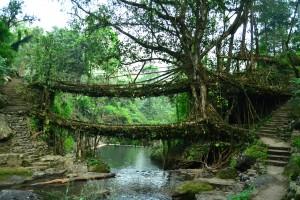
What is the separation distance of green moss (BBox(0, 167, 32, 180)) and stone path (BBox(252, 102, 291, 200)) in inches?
286

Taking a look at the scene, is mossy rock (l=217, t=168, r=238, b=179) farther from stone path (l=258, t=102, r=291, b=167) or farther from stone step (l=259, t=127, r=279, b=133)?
stone step (l=259, t=127, r=279, b=133)

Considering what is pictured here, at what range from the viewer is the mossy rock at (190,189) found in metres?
10.8

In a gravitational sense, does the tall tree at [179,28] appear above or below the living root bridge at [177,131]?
above

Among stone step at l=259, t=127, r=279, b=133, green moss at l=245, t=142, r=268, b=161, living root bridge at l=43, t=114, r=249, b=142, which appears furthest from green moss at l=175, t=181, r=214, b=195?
stone step at l=259, t=127, r=279, b=133

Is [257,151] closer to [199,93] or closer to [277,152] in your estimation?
[277,152]

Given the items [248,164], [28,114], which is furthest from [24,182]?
[248,164]

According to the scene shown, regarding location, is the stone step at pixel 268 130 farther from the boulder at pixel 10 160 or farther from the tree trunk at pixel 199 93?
the boulder at pixel 10 160

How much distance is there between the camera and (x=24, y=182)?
38.7ft

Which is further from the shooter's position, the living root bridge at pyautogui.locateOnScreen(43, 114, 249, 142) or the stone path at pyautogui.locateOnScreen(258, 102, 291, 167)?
the living root bridge at pyautogui.locateOnScreen(43, 114, 249, 142)

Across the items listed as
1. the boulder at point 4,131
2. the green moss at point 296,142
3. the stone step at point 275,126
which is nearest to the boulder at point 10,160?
the boulder at point 4,131

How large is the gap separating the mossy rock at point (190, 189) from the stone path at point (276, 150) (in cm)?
174

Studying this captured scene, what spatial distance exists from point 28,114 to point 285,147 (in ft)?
35.9

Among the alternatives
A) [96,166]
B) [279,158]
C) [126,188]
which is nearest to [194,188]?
[126,188]

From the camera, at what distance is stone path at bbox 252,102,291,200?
372 inches
